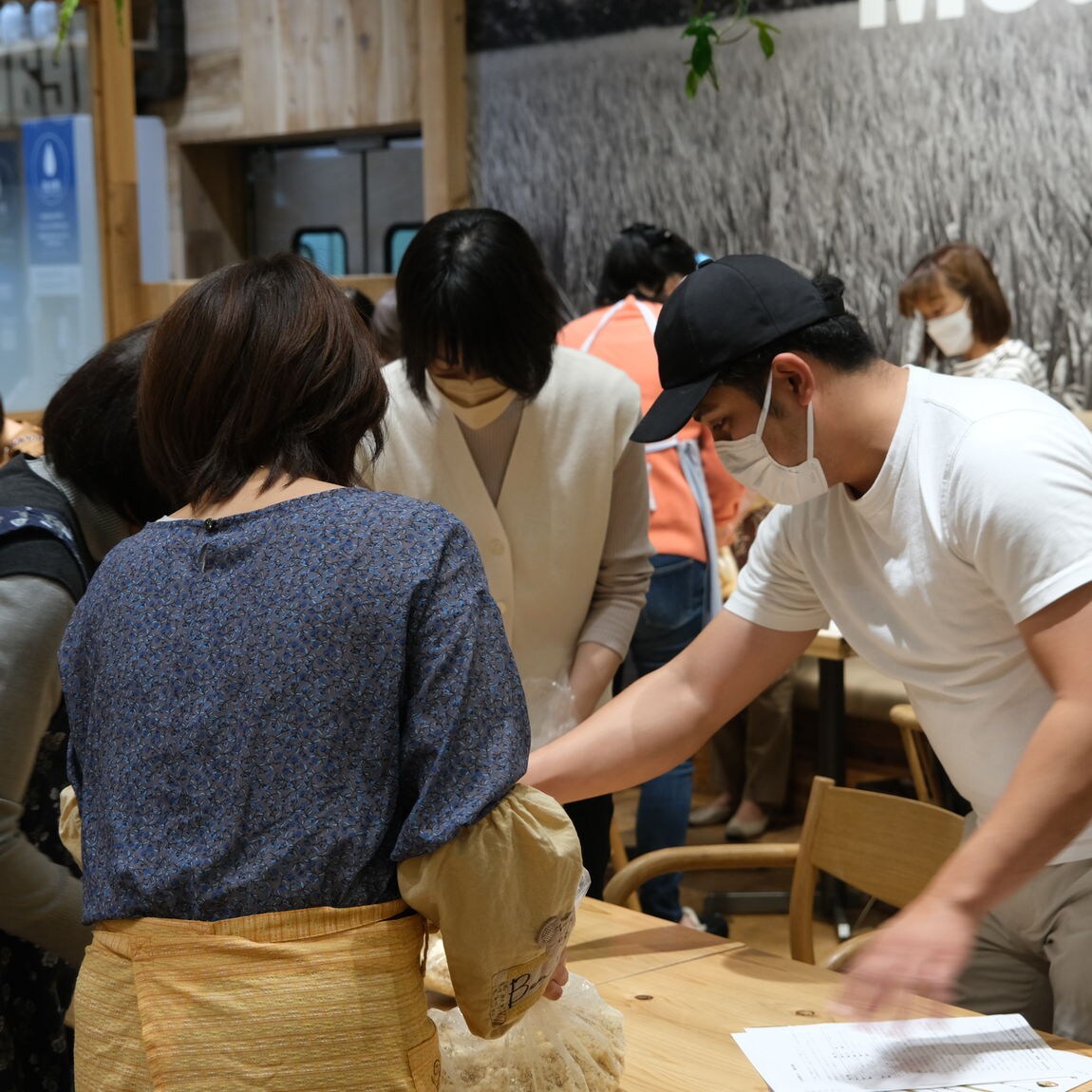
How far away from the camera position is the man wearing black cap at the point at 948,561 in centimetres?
154

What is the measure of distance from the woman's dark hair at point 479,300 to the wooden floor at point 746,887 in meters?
2.05

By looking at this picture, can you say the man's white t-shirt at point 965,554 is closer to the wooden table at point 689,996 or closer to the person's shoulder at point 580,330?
the wooden table at point 689,996

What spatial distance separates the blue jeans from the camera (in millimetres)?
3449

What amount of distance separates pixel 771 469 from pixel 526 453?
2.32ft

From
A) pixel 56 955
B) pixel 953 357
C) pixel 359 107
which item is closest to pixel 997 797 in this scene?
pixel 56 955

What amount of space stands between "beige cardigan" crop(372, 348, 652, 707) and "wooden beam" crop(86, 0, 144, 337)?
2.96 m

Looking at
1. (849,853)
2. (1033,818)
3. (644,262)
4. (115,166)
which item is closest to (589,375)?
(849,853)

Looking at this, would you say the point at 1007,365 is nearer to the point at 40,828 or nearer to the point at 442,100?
the point at 442,100

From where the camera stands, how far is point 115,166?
5.18 meters

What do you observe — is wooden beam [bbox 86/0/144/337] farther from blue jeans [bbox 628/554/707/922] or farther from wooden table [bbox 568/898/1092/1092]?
wooden table [bbox 568/898/1092/1092]

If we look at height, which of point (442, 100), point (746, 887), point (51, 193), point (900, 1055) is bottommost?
point (746, 887)

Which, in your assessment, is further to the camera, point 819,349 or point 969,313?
point 969,313

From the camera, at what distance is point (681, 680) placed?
209 centimetres

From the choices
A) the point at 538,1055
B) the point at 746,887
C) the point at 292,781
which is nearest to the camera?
the point at 292,781
